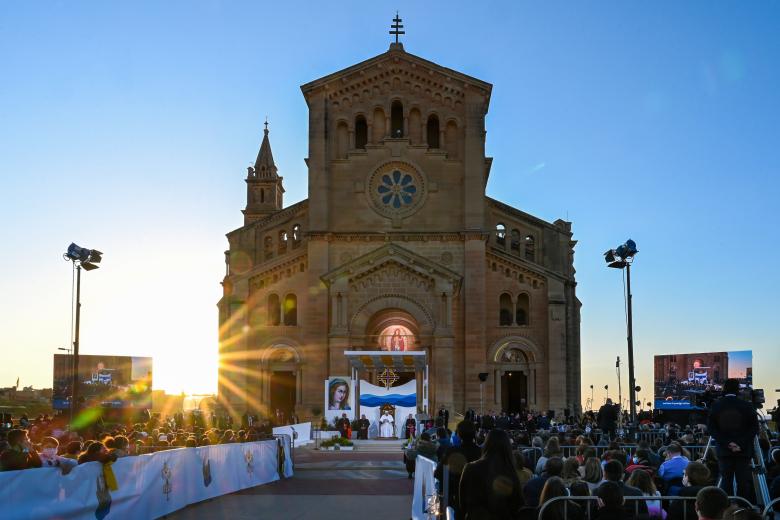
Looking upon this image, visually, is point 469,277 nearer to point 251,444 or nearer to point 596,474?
point 251,444

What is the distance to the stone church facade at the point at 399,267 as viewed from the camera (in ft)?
187

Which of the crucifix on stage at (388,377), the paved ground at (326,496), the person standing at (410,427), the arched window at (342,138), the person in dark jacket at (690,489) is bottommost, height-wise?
the paved ground at (326,496)

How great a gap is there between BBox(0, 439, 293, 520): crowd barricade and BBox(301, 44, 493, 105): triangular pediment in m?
33.9

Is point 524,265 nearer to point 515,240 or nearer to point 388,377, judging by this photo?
point 515,240

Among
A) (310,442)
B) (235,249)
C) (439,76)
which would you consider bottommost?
(310,442)

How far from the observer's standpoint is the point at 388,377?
54219 mm

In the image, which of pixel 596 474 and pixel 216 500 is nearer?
pixel 596 474

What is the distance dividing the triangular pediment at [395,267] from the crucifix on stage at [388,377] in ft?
17.9

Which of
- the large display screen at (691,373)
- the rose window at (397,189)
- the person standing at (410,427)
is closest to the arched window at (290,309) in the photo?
the rose window at (397,189)

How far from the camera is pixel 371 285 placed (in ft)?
183

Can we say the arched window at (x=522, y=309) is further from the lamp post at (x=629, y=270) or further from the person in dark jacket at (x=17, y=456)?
the person in dark jacket at (x=17, y=456)

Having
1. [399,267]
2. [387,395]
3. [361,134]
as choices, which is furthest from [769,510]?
[361,134]

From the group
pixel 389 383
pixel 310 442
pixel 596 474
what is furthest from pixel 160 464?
pixel 389 383

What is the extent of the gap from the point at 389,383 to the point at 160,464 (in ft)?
113
